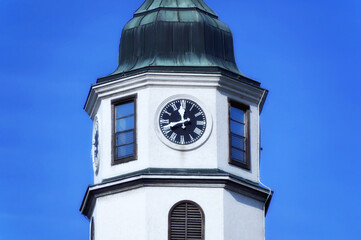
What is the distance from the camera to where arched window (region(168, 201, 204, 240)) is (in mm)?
71062

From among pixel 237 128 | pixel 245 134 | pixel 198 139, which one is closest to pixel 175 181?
pixel 198 139

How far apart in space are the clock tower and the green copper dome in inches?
1.5

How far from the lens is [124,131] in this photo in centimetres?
7300

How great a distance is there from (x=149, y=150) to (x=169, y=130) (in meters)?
1.10

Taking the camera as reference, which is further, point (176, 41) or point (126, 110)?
point (176, 41)

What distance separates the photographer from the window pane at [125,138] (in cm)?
7275

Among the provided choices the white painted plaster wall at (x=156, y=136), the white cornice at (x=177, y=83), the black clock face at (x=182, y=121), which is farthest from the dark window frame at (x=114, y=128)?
the black clock face at (x=182, y=121)

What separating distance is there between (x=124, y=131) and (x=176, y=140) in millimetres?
2157

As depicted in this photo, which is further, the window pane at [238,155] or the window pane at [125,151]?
the window pane at [238,155]

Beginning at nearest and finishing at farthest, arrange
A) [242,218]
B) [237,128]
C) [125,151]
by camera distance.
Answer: [242,218] → [125,151] → [237,128]

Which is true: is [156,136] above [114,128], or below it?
below

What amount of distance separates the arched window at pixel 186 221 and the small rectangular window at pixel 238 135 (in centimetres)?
253

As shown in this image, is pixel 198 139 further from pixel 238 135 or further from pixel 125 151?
pixel 125 151

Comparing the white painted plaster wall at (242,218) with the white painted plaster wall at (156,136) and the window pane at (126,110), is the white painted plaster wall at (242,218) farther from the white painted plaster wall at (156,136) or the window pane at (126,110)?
the window pane at (126,110)
